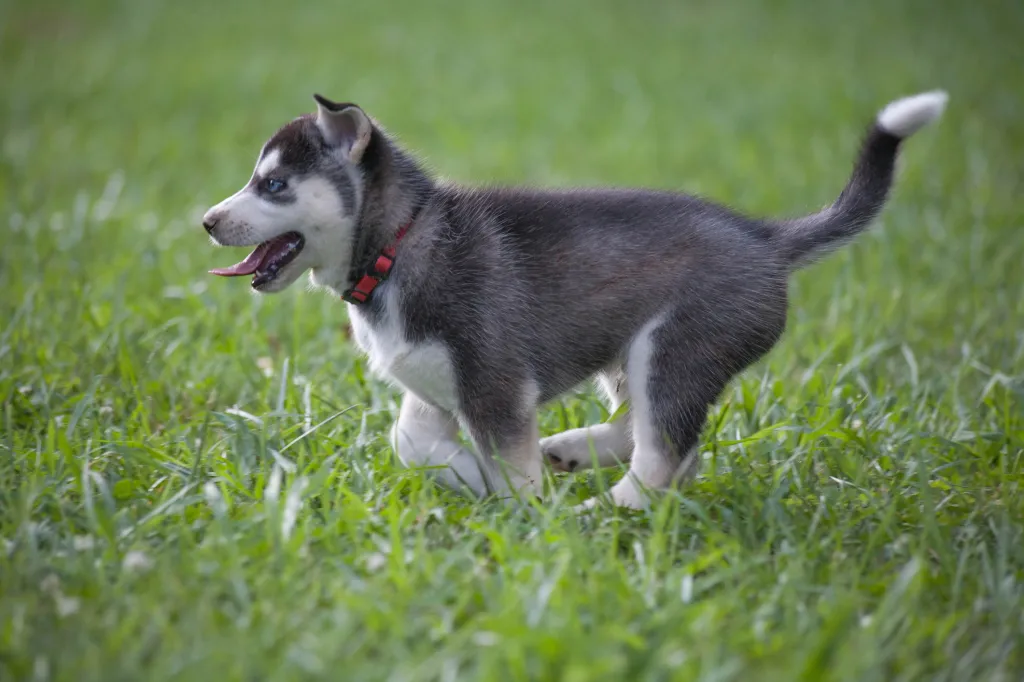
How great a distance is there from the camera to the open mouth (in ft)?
11.5

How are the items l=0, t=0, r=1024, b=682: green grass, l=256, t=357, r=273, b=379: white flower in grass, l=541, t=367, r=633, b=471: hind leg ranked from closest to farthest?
l=0, t=0, r=1024, b=682: green grass → l=541, t=367, r=633, b=471: hind leg → l=256, t=357, r=273, b=379: white flower in grass

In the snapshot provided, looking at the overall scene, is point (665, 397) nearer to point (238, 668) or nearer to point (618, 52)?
point (238, 668)

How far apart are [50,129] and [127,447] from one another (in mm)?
5771

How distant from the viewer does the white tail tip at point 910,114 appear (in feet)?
11.7

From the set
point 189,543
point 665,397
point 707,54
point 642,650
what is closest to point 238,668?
point 189,543

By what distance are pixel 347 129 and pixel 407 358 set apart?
28.4 inches

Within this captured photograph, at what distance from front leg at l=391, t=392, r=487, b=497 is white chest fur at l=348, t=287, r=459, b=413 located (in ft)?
0.50

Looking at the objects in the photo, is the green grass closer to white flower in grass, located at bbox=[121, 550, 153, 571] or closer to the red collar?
white flower in grass, located at bbox=[121, 550, 153, 571]

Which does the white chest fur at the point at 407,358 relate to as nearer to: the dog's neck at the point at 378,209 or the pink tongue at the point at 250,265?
the dog's neck at the point at 378,209

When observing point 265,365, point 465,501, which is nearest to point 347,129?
point 465,501

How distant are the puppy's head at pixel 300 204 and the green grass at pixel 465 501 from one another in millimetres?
577

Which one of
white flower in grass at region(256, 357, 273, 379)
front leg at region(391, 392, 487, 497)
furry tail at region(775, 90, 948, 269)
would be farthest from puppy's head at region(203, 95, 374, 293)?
furry tail at region(775, 90, 948, 269)

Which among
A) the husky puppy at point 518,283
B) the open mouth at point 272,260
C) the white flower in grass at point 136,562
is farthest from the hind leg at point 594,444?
the white flower in grass at point 136,562

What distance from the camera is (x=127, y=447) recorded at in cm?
358
